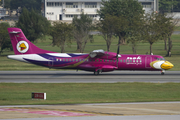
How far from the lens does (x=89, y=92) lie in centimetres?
2611

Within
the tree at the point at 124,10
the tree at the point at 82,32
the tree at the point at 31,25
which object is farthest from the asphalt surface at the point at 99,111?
the tree at the point at 124,10

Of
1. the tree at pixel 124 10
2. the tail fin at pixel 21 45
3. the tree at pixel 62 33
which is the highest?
the tree at pixel 124 10

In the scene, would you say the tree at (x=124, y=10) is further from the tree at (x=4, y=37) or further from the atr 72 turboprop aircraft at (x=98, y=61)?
the atr 72 turboprop aircraft at (x=98, y=61)

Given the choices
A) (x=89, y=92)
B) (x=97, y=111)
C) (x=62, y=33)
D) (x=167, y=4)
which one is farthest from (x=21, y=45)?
(x=167, y=4)

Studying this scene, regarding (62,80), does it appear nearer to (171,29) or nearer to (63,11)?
(171,29)

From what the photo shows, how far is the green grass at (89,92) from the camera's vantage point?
22.5m

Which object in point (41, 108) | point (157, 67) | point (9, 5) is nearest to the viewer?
point (41, 108)

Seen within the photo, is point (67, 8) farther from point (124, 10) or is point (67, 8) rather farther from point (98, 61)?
point (98, 61)

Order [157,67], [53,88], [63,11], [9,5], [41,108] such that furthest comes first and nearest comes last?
[9,5], [63,11], [157,67], [53,88], [41,108]

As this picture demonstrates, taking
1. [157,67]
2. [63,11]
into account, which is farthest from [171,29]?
[63,11]

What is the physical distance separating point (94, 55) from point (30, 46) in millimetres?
8765

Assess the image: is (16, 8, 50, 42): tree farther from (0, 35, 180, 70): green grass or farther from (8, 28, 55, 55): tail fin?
(8, 28, 55, 55): tail fin

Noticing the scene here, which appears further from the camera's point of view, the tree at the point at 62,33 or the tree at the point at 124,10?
the tree at the point at 124,10

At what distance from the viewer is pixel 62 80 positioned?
33969mm
